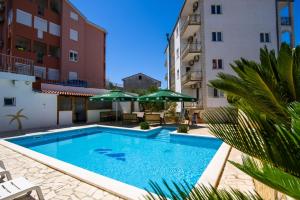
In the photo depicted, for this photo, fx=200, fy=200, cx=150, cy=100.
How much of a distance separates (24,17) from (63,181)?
26.0 metres

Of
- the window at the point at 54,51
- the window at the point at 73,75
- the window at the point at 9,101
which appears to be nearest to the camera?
the window at the point at 9,101

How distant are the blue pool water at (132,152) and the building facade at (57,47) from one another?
570 centimetres

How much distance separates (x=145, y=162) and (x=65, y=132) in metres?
8.59

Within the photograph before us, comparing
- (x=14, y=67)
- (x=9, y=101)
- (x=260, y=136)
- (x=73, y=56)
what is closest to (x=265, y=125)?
(x=260, y=136)

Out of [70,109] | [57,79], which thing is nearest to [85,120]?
[70,109]

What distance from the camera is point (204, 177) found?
5.71 metres

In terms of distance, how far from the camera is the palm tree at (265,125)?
127cm

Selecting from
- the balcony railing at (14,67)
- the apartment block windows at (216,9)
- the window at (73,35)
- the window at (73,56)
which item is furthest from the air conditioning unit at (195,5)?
the balcony railing at (14,67)

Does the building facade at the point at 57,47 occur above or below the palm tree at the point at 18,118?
above

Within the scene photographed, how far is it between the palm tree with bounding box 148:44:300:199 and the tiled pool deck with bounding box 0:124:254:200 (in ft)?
8.87

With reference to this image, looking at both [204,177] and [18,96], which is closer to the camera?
[204,177]

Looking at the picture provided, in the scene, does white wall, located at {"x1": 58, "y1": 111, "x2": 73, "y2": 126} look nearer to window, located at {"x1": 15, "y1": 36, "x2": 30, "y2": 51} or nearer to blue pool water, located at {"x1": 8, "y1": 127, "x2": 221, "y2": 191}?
blue pool water, located at {"x1": 8, "y1": 127, "x2": 221, "y2": 191}

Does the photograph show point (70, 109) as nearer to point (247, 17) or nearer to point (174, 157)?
point (174, 157)

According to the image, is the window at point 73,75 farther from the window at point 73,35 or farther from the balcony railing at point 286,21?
the balcony railing at point 286,21
